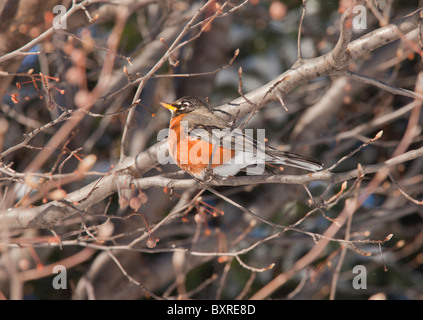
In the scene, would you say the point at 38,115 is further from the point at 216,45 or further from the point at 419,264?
the point at 419,264

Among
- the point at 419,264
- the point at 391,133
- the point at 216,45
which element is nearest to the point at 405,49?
the point at 391,133

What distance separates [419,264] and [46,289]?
16.7 ft

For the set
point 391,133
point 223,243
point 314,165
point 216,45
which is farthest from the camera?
point 391,133

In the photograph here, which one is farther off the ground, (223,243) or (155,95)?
(155,95)

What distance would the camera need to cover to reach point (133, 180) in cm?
359

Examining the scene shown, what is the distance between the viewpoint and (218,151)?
3816 millimetres

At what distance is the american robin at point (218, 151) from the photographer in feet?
12.0

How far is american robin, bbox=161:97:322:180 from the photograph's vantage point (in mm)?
3646

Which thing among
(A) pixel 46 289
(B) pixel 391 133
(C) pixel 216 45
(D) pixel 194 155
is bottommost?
(A) pixel 46 289

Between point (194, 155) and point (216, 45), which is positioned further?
point (216, 45)

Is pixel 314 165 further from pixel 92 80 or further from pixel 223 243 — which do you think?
pixel 92 80

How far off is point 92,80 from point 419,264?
538cm
